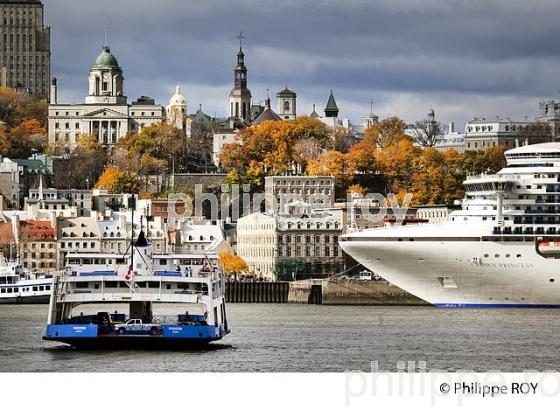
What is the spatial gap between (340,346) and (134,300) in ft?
17.6

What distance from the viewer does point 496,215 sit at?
6022 cm

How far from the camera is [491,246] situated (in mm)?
59062

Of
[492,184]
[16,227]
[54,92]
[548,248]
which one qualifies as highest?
[54,92]

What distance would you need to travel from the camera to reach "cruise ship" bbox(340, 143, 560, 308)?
58.8m

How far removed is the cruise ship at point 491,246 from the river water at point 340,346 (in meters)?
0.81

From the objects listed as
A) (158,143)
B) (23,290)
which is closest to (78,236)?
(23,290)

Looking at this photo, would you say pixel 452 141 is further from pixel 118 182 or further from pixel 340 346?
pixel 340 346

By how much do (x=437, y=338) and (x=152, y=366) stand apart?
33.8 ft

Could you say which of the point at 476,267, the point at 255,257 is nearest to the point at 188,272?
the point at 476,267

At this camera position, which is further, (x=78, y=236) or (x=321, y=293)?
(x=78, y=236)

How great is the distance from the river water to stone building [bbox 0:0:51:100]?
105 feet

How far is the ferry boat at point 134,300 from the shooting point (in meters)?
40.3

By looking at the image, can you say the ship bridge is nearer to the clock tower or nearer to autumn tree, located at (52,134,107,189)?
autumn tree, located at (52,134,107,189)
